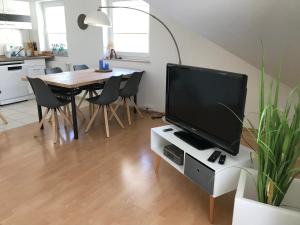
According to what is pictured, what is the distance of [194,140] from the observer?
7.15 feet

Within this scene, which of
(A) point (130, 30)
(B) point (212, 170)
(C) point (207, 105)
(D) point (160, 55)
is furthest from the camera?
(A) point (130, 30)

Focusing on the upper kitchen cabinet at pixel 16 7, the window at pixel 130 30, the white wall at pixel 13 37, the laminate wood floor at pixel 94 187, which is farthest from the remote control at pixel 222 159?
the white wall at pixel 13 37

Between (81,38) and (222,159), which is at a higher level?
(81,38)

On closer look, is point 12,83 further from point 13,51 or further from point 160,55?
point 160,55

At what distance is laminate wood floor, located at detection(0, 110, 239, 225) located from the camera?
1966 millimetres

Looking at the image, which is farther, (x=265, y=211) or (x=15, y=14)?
(x=15, y=14)

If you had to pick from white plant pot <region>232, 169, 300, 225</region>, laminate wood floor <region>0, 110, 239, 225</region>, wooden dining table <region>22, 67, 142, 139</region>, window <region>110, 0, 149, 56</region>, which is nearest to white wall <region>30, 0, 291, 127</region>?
window <region>110, 0, 149, 56</region>

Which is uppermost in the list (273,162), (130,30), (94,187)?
(130,30)

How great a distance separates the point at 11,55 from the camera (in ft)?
17.5

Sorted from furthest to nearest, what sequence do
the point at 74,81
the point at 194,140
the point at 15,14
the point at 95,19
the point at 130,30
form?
the point at 15,14
the point at 130,30
the point at 95,19
the point at 74,81
the point at 194,140

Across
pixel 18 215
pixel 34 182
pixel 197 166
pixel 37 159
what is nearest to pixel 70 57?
pixel 37 159

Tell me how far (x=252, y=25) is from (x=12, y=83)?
4.77 metres

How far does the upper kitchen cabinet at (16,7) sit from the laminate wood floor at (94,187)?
10.5 feet

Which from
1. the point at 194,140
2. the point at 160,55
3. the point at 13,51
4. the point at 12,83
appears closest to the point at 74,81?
the point at 160,55
